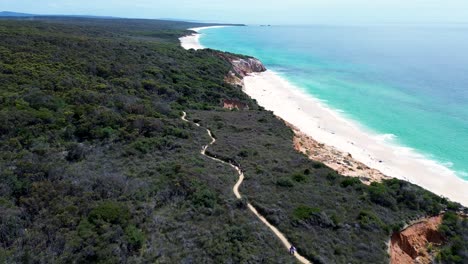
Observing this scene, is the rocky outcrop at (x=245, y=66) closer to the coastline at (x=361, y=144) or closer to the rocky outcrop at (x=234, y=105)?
the coastline at (x=361, y=144)

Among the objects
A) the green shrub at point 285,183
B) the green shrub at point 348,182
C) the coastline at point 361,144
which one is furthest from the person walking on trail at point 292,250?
the coastline at point 361,144

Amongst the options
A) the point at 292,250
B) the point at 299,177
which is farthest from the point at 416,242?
the point at 292,250

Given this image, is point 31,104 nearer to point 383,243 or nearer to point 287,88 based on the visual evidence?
point 383,243

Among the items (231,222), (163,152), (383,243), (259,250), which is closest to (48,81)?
(163,152)

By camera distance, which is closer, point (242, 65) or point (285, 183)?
point (285, 183)

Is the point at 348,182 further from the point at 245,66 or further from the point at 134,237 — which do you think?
the point at 245,66
